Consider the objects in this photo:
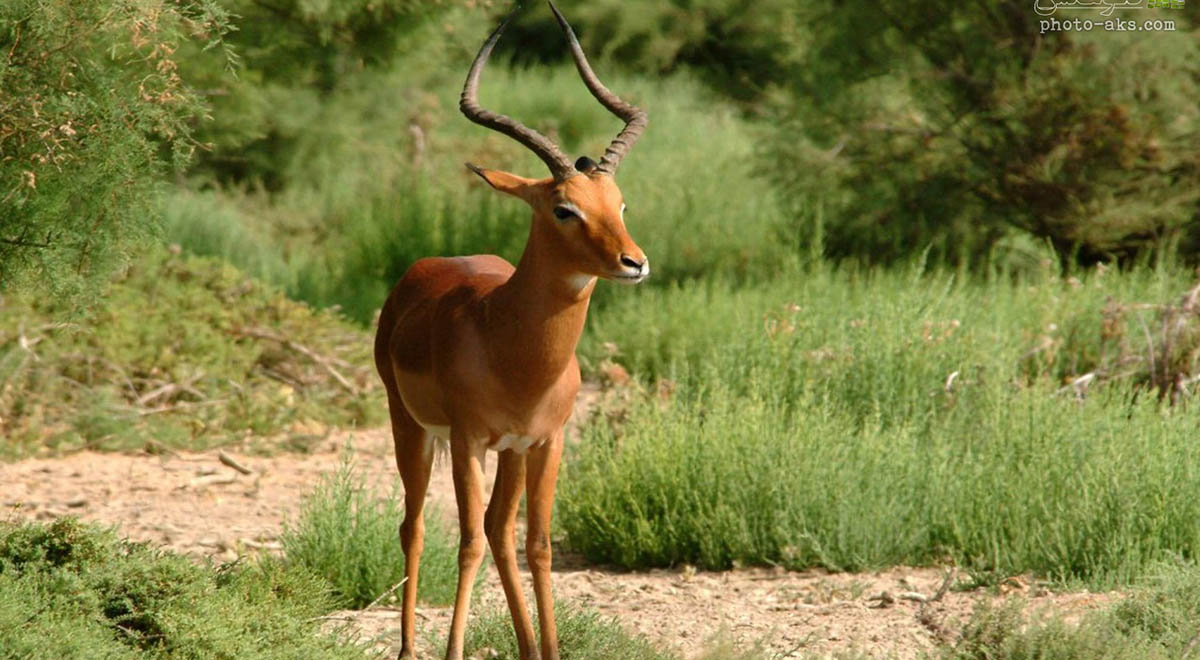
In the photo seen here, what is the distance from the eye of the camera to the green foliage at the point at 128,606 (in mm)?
3881

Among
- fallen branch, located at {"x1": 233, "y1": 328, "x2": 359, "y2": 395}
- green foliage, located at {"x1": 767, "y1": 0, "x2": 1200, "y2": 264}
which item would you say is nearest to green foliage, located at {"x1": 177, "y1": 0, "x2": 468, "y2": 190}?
fallen branch, located at {"x1": 233, "y1": 328, "x2": 359, "y2": 395}

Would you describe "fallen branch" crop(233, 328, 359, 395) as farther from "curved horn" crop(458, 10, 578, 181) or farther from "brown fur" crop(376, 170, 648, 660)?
"curved horn" crop(458, 10, 578, 181)

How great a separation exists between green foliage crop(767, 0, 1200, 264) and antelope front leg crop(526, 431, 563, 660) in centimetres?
596

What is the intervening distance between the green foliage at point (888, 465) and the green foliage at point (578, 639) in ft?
4.22

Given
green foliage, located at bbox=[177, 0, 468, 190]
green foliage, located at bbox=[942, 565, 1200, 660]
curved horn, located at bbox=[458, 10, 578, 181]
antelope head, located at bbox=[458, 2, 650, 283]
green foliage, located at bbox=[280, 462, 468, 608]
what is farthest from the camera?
green foliage, located at bbox=[177, 0, 468, 190]

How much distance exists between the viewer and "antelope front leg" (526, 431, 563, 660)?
4.18 metres

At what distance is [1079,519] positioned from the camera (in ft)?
18.5

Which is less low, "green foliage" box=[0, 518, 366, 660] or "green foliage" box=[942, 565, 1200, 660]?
"green foliage" box=[0, 518, 366, 660]

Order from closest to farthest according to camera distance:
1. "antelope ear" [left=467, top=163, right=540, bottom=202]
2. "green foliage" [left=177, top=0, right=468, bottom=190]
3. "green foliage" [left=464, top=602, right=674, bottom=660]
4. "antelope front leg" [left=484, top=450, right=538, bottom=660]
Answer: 1. "antelope ear" [left=467, top=163, right=540, bottom=202]
2. "antelope front leg" [left=484, top=450, right=538, bottom=660]
3. "green foliage" [left=464, top=602, right=674, bottom=660]
4. "green foliage" [left=177, top=0, right=468, bottom=190]

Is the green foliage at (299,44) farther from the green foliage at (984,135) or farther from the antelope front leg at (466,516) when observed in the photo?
the green foliage at (984,135)

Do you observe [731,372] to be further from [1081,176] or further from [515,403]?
[1081,176]

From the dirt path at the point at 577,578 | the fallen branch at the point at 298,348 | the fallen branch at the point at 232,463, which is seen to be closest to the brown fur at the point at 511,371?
the dirt path at the point at 577,578

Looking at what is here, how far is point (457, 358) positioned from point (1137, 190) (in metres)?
7.17

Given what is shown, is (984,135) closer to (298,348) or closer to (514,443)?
(298,348)
